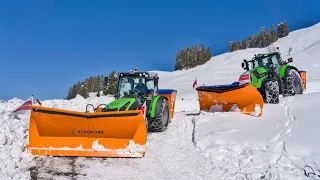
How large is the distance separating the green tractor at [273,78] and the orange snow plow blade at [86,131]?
18.2 ft

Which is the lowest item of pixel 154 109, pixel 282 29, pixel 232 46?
pixel 154 109

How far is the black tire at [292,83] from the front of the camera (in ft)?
44.8

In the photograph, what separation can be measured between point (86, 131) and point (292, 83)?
33.2 feet

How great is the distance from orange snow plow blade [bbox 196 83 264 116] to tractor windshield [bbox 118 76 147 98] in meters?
2.59

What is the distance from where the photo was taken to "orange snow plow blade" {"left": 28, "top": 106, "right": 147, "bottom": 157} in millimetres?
6914

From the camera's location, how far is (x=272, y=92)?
39.8 feet

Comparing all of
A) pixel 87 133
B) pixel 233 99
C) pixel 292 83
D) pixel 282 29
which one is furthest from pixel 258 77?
pixel 282 29

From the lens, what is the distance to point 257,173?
18.5 feet

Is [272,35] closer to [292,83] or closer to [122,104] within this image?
[292,83]

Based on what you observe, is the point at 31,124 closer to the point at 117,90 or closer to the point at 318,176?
the point at 117,90

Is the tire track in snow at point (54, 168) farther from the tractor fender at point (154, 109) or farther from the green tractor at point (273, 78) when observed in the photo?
the green tractor at point (273, 78)

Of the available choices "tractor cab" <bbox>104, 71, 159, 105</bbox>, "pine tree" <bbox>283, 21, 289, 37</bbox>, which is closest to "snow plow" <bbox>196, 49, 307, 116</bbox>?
"tractor cab" <bbox>104, 71, 159, 105</bbox>

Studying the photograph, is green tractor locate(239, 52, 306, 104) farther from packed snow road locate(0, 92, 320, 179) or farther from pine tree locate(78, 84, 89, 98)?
pine tree locate(78, 84, 89, 98)

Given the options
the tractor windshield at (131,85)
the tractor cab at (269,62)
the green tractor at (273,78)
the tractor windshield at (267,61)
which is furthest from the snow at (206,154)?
the tractor windshield at (267,61)
